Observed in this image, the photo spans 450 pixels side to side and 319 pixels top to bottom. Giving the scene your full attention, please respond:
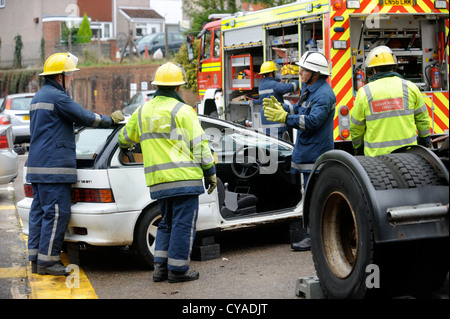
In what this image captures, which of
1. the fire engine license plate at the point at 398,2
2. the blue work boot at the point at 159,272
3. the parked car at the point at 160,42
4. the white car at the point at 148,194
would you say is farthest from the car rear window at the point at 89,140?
the parked car at the point at 160,42

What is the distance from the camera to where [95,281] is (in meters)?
5.95

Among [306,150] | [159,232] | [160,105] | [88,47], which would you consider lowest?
[159,232]

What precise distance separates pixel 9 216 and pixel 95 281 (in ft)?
13.3

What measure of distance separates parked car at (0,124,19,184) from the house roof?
1656 inches

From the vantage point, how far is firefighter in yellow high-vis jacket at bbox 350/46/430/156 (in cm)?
593

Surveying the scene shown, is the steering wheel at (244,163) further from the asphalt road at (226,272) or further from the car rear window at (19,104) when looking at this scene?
the car rear window at (19,104)

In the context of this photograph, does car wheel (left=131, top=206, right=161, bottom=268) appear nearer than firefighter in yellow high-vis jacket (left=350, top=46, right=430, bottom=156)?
No

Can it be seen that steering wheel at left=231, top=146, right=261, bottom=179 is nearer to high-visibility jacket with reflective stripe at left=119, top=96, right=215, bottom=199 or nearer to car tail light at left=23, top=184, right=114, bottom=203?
high-visibility jacket with reflective stripe at left=119, top=96, right=215, bottom=199

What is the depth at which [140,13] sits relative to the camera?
53125 mm

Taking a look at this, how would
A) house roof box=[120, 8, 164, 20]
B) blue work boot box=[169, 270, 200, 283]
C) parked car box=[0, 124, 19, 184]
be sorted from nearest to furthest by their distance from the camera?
blue work boot box=[169, 270, 200, 283] → parked car box=[0, 124, 19, 184] → house roof box=[120, 8, 164, 20]

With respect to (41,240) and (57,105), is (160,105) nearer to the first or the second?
(57,105)

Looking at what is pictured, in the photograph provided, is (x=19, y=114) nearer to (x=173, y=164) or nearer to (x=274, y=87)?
(x=274, y=87)

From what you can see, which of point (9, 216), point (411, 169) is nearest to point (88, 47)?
point (9, 216)

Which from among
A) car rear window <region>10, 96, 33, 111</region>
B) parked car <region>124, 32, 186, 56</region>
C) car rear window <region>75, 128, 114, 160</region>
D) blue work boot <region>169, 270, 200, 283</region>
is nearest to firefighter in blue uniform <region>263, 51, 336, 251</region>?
blue work boot <region>169, 270, 200, 283</region>
